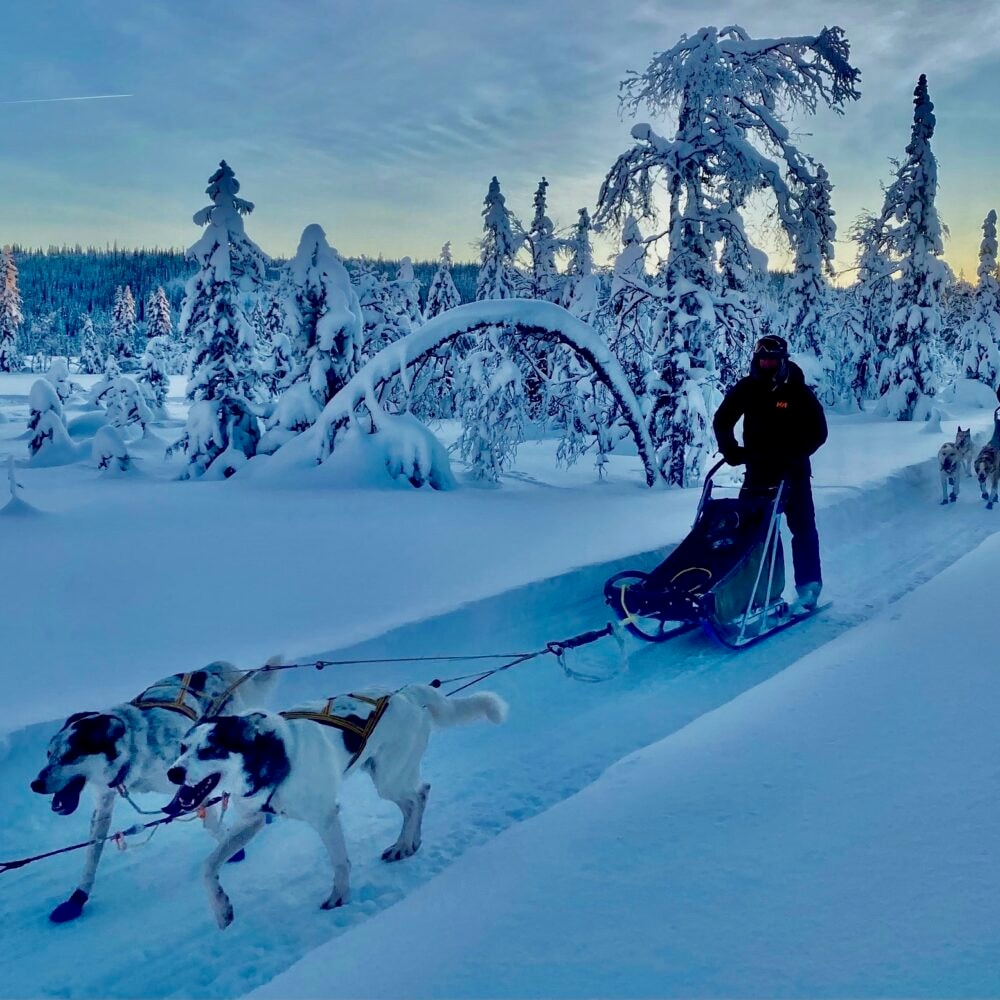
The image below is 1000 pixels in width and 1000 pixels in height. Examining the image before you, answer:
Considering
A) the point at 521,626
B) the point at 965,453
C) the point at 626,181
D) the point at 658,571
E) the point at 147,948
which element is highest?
the point at 626,181

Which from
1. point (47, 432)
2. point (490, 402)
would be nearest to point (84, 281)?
point (47, 432)

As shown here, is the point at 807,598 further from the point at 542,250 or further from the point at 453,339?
the point at 542,250

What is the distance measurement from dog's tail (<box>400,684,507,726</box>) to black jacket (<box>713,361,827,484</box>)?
394 cm

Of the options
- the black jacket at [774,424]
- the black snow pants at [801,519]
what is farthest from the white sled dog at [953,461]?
the black jacket at [774,424]

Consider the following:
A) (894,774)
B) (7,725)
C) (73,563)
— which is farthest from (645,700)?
(73,563)

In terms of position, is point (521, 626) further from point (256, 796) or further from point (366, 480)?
point (366, 480)

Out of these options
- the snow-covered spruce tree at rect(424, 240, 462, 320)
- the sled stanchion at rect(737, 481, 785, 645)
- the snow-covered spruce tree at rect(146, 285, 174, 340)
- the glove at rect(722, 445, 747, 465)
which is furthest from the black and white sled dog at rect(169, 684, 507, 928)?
the snow-covered spruce tree at rect(146, 285, 174, 340)

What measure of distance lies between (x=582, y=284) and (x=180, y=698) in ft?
71.9

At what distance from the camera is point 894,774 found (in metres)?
3.24

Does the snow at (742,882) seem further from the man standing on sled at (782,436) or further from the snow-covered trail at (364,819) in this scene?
the man standing on sled at (782,436)

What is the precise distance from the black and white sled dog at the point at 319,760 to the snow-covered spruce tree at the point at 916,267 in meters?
31.8

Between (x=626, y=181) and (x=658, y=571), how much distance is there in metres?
9.31

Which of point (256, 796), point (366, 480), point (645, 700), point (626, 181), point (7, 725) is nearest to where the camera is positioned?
point (256, 796)

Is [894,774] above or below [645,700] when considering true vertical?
above
